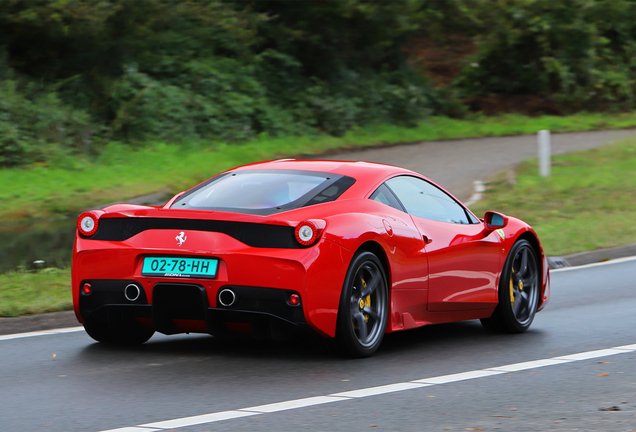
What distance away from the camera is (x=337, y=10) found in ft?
97.6

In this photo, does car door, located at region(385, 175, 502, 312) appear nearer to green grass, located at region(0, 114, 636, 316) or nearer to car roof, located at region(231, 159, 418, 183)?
car roof, located at region(231, 159, 418, 183)

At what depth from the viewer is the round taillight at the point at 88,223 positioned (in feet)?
20.8

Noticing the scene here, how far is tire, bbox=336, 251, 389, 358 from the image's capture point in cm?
605

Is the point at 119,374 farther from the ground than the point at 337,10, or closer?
closer

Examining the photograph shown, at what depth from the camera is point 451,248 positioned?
709cm

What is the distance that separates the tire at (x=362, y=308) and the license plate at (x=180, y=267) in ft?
2.77

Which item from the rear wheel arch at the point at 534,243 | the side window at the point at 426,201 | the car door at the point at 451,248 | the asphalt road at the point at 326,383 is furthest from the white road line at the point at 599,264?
the side window at the point at 426,201

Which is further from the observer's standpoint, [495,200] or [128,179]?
[128,179]

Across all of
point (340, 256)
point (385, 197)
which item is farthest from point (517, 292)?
point (340, 256)

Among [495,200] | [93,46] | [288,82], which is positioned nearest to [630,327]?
[495,200]

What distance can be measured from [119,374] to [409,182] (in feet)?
8.59

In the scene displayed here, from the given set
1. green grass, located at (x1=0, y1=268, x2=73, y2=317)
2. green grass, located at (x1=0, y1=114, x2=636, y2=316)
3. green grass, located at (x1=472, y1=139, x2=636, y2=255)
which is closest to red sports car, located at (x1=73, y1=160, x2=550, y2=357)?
green grass, located at (x1=0, y1=268, x2=73, y2=317)

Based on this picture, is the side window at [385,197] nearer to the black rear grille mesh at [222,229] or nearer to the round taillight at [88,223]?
the black rear grille mesh at [222,229]

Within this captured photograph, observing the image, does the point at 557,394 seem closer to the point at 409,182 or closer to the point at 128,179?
the point at 409,182
